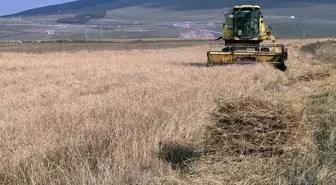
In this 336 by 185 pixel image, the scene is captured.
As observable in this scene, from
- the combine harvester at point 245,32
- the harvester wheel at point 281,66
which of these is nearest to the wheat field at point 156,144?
the harvester wheel at point 281,66

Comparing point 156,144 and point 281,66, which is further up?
point 156,144

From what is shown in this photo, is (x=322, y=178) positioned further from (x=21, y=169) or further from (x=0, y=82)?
(x=0, y=82)

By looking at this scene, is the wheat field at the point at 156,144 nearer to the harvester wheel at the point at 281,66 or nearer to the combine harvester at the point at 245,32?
the harvester wheel at the point at 281,66

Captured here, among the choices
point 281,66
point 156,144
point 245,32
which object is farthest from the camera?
point 245,32

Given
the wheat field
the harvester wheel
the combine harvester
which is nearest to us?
the wheat field

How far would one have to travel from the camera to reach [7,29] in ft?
451

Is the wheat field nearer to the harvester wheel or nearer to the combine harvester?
the harvester wheel

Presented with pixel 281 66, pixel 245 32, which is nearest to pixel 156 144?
pixel 281 66

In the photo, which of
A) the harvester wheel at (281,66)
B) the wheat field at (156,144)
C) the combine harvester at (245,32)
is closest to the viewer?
the wheat field at (156,144)

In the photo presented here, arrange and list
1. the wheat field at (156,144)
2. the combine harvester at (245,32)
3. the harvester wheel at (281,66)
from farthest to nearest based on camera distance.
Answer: the combine harvester at (245,32) → the harvester wheel at (281,66) → the wheat field at (156,144)

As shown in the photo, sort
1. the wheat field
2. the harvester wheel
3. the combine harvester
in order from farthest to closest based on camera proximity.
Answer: the combine harvester → the harvester wheel → the wheat field

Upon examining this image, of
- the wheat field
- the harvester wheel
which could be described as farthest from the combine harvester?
the wheat field

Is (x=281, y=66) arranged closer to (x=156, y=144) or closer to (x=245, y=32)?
(x=245, y=32)

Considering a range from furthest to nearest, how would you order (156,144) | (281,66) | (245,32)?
(245,32)
(281,66)
(156,144)
